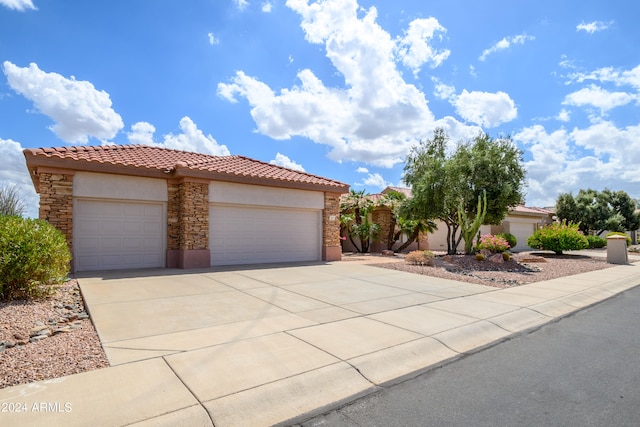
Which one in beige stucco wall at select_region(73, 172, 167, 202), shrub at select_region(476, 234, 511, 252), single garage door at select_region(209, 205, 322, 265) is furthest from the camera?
shrub at select_region(476, 234, 511, 252)

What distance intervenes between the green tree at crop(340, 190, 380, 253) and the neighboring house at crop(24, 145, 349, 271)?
644 cm

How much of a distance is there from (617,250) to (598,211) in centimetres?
1963

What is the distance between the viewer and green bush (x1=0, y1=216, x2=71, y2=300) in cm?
629

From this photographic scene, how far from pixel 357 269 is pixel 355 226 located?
937 centimetres

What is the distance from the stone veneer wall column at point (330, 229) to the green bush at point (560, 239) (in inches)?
515

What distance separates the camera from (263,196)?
14.4m

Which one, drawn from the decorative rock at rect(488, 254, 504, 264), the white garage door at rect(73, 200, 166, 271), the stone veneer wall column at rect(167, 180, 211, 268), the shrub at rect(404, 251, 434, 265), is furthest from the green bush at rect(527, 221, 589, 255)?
the white garage door at rect(73, 200, 166, 271)

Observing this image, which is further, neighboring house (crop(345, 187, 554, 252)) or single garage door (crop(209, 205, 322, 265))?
neighboring house (crop(345, 187, 554, 252))

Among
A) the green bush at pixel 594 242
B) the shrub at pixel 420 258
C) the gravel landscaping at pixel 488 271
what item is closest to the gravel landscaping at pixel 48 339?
the gravel landscaping at pixel 488 271

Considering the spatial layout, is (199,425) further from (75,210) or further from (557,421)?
(75,210)

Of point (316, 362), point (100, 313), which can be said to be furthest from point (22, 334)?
point (316, 362)

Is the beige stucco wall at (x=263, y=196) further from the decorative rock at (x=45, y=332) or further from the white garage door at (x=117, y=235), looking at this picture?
the decorative rock at (x=45, y=332)

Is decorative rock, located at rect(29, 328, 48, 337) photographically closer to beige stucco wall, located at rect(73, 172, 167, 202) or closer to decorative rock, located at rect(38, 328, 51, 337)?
decorative rock, located at rect(38, 328, 51, 337)

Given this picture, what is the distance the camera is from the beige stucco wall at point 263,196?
13336 millimetres
